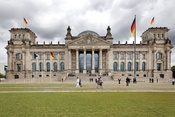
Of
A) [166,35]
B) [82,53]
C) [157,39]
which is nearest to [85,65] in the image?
[82,53]

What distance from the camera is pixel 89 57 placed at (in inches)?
3939

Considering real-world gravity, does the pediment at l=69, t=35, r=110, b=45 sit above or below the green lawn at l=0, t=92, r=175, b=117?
above

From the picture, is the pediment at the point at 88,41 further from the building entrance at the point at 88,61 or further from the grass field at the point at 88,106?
the grass field at the point at 88,106

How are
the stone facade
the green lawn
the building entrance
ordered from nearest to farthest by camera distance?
the green lawn, the stone facade, the building entrance

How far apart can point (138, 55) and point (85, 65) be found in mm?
29472

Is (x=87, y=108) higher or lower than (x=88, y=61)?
lower

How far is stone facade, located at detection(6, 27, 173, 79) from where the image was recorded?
94.3m

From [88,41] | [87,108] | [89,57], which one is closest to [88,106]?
[87,108]

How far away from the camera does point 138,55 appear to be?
9719 cm

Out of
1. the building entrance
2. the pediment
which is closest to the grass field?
the pediment

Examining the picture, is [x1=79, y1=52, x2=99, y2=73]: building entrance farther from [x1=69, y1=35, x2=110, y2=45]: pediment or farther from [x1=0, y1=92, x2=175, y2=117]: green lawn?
[x1=0, y1=92, x2=175, y2=117]: green lawn

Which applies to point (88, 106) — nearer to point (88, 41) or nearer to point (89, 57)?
point (88, 41)

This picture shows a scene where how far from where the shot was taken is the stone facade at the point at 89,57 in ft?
309

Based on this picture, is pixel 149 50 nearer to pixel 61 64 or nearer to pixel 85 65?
pixel 85 65
